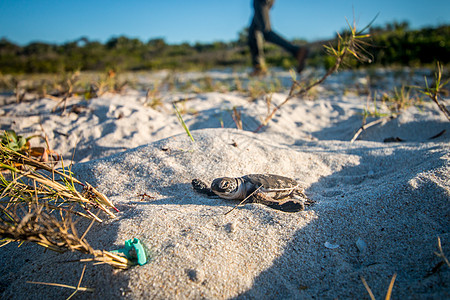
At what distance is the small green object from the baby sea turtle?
0.56 meters

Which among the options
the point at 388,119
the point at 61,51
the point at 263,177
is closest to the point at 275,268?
the point at 263,177

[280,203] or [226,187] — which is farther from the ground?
[226,187]

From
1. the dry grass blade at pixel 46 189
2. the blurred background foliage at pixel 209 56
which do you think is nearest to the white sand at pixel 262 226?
the dry grass blade at pixel 46 189

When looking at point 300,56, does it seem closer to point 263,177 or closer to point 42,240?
point 263,177

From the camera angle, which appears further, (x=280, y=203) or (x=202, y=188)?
(x=202, y=188)

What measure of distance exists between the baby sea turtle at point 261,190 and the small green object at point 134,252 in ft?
1.84

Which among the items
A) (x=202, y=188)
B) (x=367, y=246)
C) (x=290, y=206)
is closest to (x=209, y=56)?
(x=202, y=188)

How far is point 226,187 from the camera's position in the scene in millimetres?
1466

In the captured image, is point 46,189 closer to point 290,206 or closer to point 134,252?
point 134,252

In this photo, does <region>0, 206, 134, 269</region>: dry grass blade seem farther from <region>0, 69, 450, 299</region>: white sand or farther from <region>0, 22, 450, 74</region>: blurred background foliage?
<region>0, 22, 450, 74</region>: blurred background foliage

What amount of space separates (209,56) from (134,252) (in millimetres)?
10852

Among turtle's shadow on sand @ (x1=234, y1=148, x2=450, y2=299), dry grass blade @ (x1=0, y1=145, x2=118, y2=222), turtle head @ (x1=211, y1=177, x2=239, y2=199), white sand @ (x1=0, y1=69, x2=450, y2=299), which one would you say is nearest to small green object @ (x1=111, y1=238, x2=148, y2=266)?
white sand @ (x1=0, y1=69, x2=450, y2=299)

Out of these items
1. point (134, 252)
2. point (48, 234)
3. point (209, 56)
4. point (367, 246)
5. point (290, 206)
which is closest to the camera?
point (48, 234)

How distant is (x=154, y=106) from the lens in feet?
10.7
